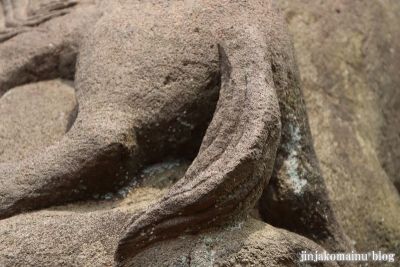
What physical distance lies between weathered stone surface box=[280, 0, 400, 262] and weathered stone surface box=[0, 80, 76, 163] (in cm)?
82

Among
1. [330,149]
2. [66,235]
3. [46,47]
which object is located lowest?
[330,149]

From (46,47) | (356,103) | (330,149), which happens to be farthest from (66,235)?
(356,103)

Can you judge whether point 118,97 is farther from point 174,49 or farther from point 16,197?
point 16,197

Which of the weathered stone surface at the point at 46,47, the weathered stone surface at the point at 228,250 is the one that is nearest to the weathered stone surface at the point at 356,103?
the weathered stone surface at the point at 228,250

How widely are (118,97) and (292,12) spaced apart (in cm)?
102

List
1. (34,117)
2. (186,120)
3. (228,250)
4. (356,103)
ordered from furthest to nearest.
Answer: (356,103)
(34,117)
(186,120)
(228,250)

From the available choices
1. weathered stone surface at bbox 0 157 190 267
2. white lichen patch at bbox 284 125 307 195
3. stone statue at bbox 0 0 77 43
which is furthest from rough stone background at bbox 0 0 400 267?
white lichen patch at bbox 284 125 307 195

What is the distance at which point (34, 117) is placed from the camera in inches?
75.4

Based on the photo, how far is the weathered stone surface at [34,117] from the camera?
1.82 meters

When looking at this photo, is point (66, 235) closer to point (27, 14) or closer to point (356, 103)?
point (27, 14)

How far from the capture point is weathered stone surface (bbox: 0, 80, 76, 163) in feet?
5.98

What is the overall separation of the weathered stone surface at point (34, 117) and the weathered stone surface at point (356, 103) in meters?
0.82

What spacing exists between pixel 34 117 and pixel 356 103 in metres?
1.13

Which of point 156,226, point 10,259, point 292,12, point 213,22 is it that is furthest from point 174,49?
point 292,12
